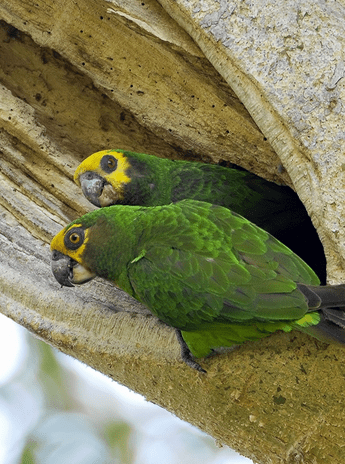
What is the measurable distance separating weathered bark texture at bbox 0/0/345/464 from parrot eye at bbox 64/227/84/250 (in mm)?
344

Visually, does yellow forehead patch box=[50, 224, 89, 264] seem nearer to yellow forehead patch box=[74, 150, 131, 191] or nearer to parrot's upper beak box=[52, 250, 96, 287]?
parrot's upper beak box=[52, 250, 96, 287]

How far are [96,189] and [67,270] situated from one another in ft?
1.82

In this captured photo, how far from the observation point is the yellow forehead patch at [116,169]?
2723 mm

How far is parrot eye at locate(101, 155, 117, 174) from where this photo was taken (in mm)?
2725

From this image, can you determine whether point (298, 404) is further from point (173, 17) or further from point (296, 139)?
point (173, 17)

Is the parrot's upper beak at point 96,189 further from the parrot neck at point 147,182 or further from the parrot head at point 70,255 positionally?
the parrot head at point 70,255

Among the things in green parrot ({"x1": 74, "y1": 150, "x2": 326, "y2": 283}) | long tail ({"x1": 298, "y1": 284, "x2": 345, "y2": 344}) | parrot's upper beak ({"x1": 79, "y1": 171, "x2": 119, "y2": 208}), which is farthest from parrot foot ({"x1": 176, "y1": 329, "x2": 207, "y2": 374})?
parrot's upper beak ({"x1": 79, "y1": 171, "x2": 119, "y2": 208})

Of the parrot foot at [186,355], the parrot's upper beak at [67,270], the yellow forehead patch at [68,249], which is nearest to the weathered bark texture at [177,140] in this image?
the parrot foot at [186,355]

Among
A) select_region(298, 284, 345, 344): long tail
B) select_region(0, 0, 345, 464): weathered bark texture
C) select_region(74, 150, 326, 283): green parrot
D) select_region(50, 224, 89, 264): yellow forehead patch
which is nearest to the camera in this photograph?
select_region(298, 284, 345, 344): long tail

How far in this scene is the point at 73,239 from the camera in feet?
7.54

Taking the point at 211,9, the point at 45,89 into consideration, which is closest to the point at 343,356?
the point at 211,9

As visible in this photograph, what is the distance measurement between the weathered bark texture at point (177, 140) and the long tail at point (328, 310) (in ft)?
0.40

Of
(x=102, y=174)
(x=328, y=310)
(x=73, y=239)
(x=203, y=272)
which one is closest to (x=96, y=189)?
(x=102, y=174)

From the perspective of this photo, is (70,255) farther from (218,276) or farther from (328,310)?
(328,310)
